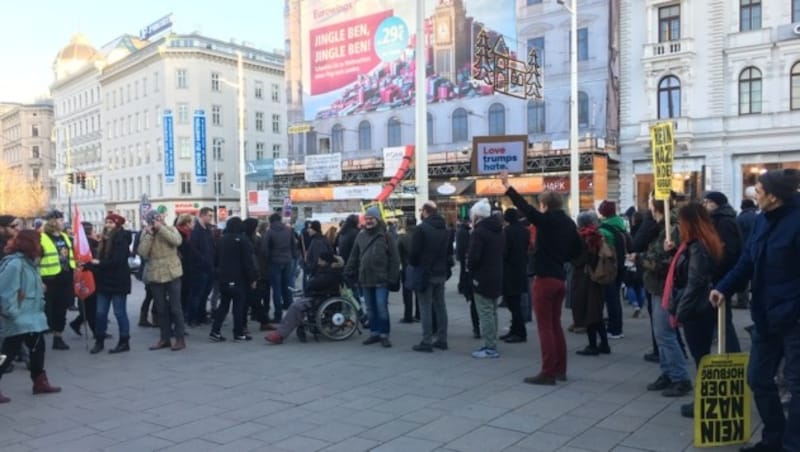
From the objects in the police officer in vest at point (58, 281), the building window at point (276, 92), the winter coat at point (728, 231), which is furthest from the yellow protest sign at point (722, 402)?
the building window at point (276, 92)

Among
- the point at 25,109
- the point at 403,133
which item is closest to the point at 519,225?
the point at 403,133

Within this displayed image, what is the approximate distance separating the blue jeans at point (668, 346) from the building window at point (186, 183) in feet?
192

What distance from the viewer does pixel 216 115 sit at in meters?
62.5

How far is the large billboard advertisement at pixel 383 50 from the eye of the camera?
120 ft

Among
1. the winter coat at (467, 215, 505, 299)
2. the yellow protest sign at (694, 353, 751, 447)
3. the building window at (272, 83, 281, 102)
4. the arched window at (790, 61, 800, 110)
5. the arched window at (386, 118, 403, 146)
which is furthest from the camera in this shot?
the building window at (272, 83, 281, 102)

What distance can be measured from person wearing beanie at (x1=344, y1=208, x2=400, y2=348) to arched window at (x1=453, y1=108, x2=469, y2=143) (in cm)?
2834

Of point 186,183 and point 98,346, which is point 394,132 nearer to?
point 186,183

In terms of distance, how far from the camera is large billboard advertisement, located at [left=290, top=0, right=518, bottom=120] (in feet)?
120

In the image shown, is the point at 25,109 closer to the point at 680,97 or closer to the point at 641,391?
the point at 680,97

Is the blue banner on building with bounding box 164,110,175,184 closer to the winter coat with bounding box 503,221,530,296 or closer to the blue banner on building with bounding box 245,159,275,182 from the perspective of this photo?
the blue banner on building with bounding box 245,159,275,182

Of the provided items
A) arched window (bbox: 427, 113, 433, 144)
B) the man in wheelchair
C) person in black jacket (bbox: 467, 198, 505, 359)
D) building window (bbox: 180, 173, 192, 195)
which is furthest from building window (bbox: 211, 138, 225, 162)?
person in black jacket (bbox: 467, 198, 505, 359)

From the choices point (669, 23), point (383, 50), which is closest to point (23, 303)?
point (669, 23)

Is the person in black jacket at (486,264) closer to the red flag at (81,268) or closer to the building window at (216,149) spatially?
the red flag at (81,268)

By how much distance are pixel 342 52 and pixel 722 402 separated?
129ft
